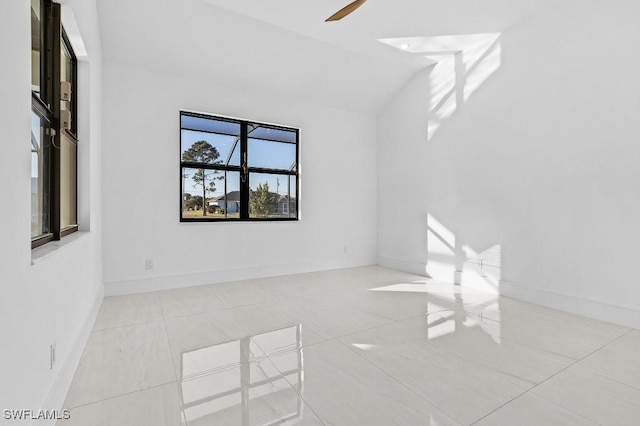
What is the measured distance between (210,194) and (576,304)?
4.34 metres

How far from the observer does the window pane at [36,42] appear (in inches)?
69.6

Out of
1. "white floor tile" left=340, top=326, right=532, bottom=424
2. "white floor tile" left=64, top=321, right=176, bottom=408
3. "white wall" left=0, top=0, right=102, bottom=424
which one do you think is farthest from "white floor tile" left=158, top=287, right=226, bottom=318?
"white floor tile" left=340, top=326, right=532, bottom=424

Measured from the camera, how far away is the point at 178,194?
3.88 metres

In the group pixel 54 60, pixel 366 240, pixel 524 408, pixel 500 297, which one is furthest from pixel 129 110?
pixel 500 297

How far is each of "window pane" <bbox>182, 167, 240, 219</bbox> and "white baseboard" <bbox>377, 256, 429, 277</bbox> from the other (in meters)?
2.63

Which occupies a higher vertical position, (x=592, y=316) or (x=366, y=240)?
(x=366, y=240)

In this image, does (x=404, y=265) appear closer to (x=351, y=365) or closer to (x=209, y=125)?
(x=351, y=365)

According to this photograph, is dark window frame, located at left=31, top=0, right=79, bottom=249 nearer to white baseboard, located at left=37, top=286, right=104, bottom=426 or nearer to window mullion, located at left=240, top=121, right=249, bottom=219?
white baseboard, located at left=37, top=286, right=104, bottom=426

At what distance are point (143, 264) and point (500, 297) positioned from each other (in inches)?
166

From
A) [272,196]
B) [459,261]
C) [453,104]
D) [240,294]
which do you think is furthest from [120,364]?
[453,104]

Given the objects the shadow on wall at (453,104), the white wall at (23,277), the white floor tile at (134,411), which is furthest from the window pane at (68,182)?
the shadow on wall at (453,104)

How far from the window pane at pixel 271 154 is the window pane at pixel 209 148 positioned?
→ 0.75 feet

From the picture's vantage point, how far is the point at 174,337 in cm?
244

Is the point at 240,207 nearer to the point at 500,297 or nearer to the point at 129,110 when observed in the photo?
the point at 129,110
